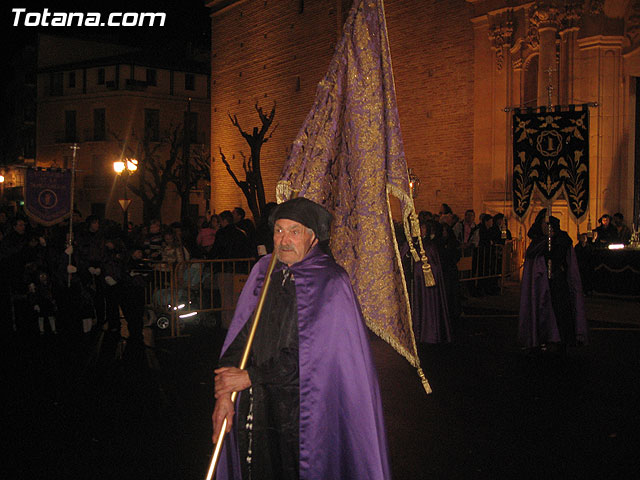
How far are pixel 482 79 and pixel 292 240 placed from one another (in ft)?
54.1

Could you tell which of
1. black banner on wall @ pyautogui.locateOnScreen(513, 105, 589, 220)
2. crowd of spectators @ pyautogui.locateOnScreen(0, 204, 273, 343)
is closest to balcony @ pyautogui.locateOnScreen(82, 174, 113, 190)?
crowd of spectators @ pyautogui.locateOnScreen(0, 204, 273, 343)

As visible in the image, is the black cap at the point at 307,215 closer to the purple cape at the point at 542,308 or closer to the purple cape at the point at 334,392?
the purple cape at the point at 334,392

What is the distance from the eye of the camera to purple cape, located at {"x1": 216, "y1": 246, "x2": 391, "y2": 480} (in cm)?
304

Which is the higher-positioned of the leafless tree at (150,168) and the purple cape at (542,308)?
the leafless tree at (150,168)

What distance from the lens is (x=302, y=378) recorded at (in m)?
3.06

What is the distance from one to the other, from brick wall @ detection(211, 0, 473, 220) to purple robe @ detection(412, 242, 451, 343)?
9.24 metres

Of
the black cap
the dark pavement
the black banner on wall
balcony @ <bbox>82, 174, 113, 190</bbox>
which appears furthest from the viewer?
balcony @ <bbox>82, 174, 113, 190</bbox>

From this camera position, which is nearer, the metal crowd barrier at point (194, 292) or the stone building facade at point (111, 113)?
the metal crowd barrier at point (194, 292)

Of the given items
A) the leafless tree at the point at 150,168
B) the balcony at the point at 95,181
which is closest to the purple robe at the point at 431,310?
the leafless tree at the point at 150,168

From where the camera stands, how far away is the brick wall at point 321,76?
19594 mm

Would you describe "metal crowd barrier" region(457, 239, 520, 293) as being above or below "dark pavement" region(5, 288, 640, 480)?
above

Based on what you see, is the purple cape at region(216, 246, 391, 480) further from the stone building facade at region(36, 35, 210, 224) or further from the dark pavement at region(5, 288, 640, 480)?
the stone building facade at region(36, 35, 210, 224)

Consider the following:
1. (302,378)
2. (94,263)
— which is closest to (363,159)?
(302,378)

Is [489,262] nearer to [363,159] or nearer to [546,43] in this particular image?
[546,43]
